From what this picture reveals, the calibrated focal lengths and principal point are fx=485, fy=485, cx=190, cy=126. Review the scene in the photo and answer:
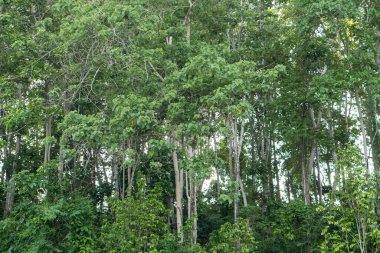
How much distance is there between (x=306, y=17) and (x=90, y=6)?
4797mm

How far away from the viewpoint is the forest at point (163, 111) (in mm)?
8344

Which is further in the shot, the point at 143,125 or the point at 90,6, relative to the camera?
the point at 90,6

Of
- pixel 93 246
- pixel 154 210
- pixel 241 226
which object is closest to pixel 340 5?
pixel 241 226

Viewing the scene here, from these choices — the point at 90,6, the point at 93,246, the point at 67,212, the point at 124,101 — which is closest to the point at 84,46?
the point at 90,6

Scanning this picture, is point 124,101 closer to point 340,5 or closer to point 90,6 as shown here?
point 90,6

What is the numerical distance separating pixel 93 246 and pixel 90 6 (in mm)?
4380

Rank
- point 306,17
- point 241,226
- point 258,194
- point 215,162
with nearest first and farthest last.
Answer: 1. point 215,162
2. point 241,226
3. point 306,17
4. point 258,194

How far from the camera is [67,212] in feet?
30.5

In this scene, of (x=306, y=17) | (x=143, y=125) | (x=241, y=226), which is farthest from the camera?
(x=306, y=17)

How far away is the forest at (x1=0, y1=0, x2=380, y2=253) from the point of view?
27.4 feet

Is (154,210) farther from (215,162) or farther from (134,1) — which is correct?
(134,1)

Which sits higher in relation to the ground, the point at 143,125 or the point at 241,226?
the point at 143,125

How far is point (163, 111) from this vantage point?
885 cm

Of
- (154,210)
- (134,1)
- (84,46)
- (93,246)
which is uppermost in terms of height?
(134,1)
